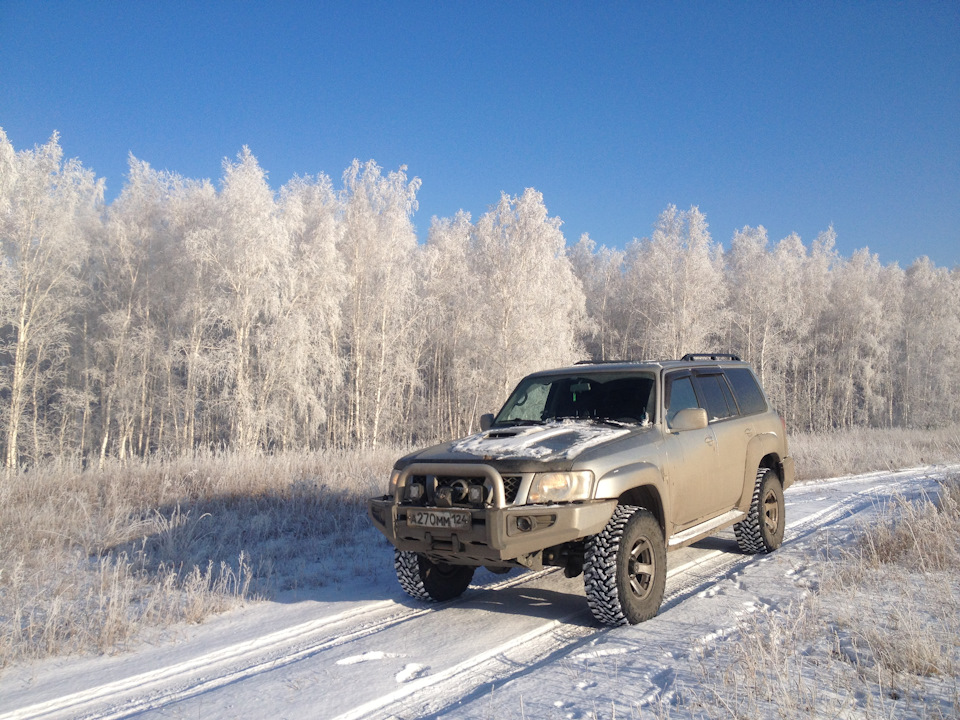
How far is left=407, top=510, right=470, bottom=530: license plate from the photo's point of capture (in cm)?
424

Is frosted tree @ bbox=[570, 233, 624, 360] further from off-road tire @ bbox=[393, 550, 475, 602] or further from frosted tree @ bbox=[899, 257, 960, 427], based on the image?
off-road tire @ bbox=[393, 550, 475, 602]

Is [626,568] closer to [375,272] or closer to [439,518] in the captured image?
[439,518]

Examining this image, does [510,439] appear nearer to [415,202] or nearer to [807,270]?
[415,202]

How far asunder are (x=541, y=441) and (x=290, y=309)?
2204 cm

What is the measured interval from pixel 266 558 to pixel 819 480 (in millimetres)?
10970

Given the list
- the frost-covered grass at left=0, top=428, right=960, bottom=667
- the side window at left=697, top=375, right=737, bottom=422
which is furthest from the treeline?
the side window at left=697, top=375, right=737, bottom=422

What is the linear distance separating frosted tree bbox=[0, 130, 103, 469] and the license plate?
77.5 ft

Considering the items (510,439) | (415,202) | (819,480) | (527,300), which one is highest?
(415,202)

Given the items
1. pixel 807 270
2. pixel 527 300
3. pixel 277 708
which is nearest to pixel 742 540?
pixel 277 708

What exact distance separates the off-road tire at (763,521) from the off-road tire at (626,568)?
2069 millimetres

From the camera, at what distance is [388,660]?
3.94 m

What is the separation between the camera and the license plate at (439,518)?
13.9 ft

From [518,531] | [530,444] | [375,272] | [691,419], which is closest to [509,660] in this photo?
[518,531]

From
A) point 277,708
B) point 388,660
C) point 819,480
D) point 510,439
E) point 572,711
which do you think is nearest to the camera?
point 572,711
